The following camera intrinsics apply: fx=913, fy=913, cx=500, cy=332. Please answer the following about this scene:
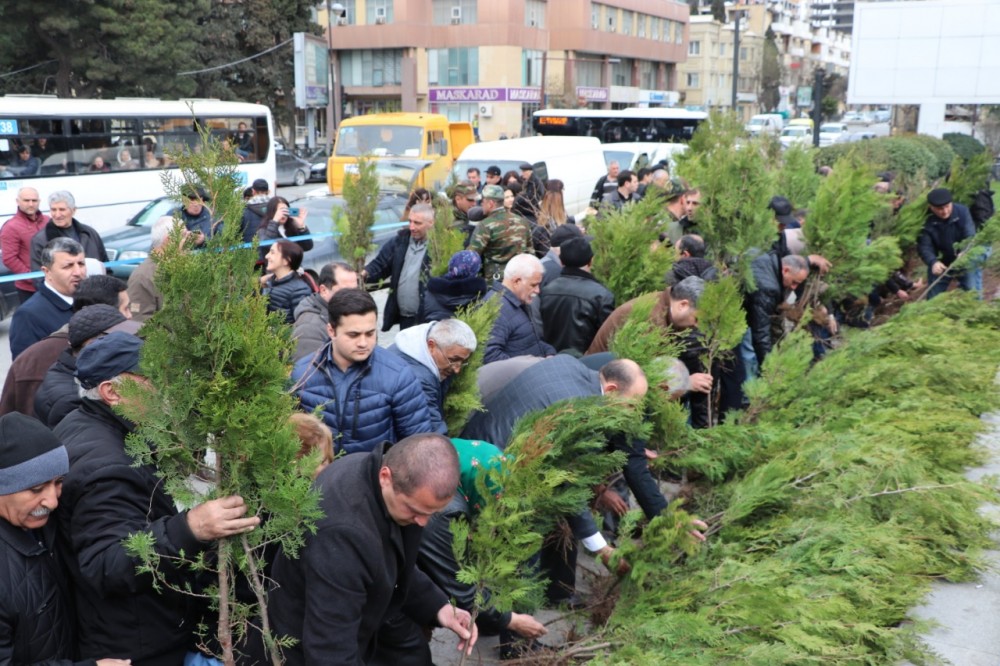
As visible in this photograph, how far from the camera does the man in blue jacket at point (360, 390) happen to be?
4121 millimetres

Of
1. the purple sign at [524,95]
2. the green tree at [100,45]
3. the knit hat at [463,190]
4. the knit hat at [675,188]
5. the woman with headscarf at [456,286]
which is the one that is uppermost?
the green tree at [100,45]

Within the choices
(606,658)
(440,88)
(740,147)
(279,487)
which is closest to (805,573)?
(606,658)

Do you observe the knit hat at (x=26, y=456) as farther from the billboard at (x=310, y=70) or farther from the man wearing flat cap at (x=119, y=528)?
the billboard at (x=310, y=70)

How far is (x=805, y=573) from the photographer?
4.06 meters

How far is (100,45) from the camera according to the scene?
34.5m

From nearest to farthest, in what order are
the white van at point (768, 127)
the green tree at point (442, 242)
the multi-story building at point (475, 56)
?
the green tree at point (442, 242)
the white van at point (768, 127)
the multi-story building at point (475, 56)

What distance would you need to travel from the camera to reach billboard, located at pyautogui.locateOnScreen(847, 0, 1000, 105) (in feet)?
103

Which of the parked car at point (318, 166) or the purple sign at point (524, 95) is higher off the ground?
the purple sign at point (524, 95)

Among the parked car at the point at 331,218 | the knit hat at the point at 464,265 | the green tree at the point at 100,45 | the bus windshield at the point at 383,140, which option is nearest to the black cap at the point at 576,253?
the knit hat at the point at 464,265

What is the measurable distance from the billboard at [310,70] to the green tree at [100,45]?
543 centimetres

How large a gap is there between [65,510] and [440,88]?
2227 inches

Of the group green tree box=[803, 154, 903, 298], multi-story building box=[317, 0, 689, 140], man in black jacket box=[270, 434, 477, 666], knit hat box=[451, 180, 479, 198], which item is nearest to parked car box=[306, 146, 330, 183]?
multi-story building box=[317, 0, 689, 140]

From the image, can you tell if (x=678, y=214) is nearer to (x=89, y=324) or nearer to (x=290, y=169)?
(x=89, y=324)

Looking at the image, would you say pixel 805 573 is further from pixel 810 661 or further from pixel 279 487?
pixel 279 487
